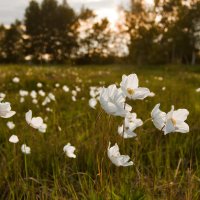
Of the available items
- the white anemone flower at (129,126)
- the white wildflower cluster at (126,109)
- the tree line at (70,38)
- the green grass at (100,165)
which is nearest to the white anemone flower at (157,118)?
the white wildflower cluster at (126,109)

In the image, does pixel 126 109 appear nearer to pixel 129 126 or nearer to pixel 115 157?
pixel 115 157

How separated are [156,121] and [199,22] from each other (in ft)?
129

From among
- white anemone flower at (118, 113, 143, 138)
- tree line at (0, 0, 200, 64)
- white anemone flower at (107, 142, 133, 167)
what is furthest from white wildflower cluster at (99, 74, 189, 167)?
tree line at (0, 0, 200, 64)

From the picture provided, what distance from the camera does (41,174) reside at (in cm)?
333

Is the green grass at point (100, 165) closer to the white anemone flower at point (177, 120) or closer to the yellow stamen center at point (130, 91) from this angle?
the yellow stamen center at point (130, 91)

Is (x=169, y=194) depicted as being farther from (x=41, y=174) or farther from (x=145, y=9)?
(x=145, y=9)

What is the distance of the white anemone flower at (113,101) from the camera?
1816 millimetres

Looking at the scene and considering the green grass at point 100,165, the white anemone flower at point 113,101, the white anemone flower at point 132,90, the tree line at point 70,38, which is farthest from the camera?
the tree line at point 70,38

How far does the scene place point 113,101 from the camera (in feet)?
6.13

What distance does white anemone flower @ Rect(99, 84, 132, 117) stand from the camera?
1.82 metres

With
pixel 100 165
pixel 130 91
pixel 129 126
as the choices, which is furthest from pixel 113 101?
pixel 100 165

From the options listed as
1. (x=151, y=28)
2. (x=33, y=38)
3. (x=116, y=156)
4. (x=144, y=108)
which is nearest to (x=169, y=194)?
(x=116, y=156)

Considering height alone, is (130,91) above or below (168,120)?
above

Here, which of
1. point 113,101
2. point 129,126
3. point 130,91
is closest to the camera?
point 113,101
